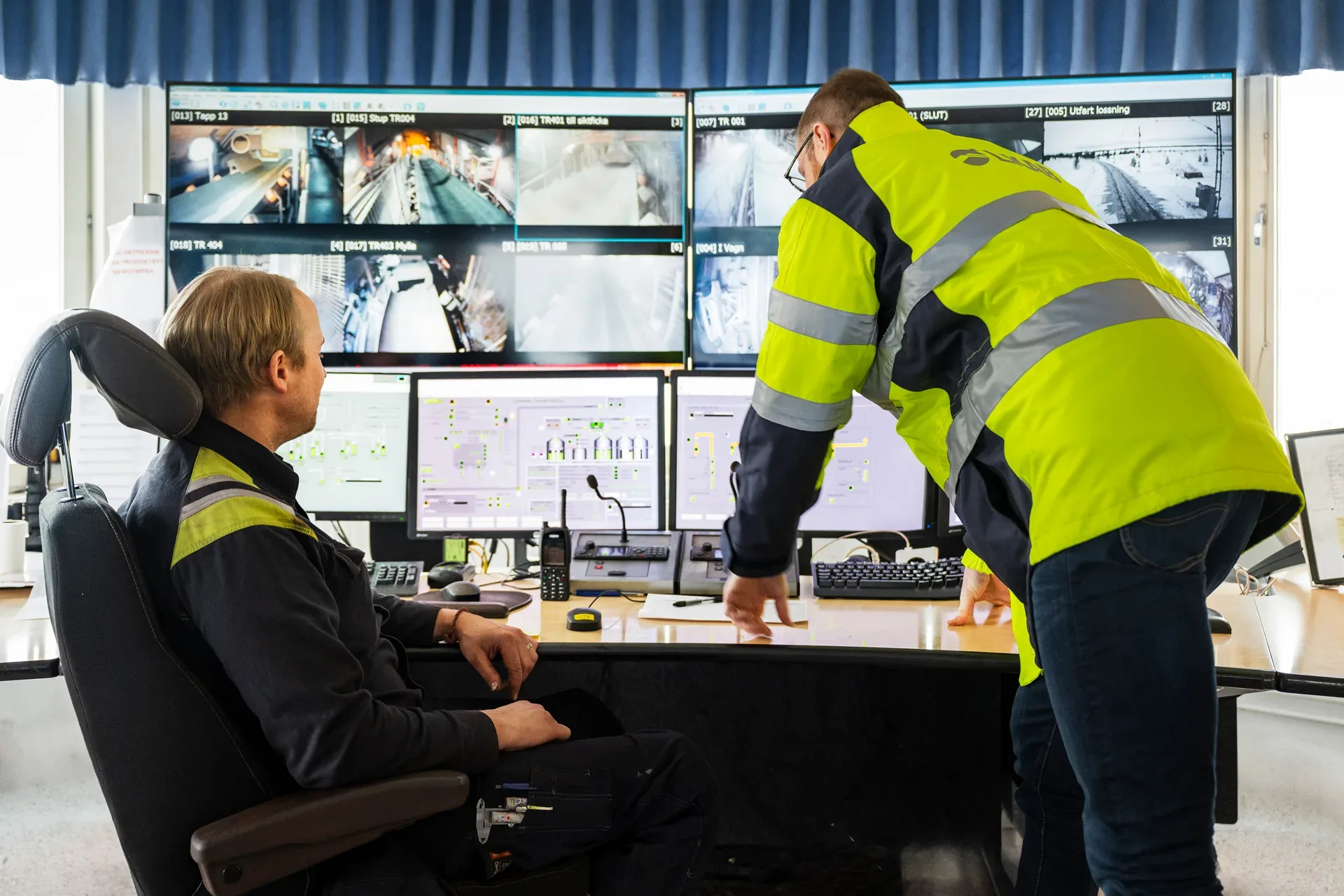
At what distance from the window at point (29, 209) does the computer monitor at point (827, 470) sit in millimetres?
2374

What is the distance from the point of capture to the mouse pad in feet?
6.02

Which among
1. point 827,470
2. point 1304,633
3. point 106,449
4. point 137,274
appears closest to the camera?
point 1304,633

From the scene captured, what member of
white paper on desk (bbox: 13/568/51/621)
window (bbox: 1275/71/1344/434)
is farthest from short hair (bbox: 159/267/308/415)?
window (bbox: 1275/71/1344/434)

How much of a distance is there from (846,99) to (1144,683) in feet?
3.15

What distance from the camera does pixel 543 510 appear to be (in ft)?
7.67

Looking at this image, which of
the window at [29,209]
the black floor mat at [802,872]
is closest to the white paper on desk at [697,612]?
the black floor mat at [802,872]

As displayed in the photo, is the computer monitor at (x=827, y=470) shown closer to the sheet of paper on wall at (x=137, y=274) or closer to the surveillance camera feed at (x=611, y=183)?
the surveillance camera feed at (x=611, y=183)

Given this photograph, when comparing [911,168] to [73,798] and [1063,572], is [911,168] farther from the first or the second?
[73,798]

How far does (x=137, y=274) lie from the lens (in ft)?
→ 8.89

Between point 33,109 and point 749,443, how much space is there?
316 cm

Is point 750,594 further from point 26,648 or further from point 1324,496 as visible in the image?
point 1324,496

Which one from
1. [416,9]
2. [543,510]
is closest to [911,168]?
[543,510]

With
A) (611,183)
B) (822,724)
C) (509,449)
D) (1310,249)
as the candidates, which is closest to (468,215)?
(611,183)

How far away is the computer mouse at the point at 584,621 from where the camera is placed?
1.77 metres
